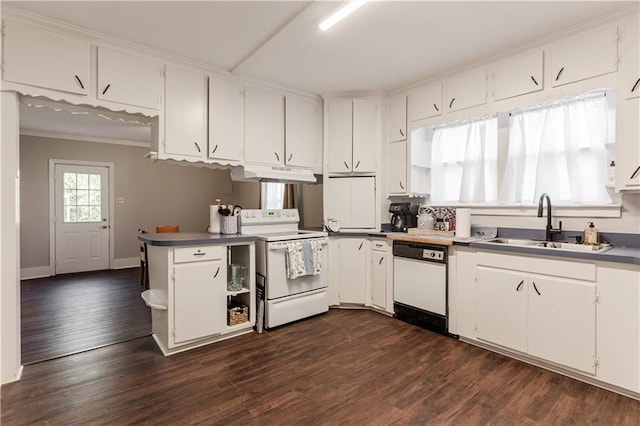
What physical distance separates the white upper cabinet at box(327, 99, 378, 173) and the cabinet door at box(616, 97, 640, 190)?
83.0 inches

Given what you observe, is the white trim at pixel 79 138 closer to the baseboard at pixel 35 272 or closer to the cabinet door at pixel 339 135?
the baseboard at pixel 35 272

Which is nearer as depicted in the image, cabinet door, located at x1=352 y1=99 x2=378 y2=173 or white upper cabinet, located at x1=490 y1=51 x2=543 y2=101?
white upper cabinet, located at x1=490 y1=51 x2=543 y2=101

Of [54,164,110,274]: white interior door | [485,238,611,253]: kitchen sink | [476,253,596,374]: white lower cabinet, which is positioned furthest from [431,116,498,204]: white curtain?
[54,164,110,274]: white interior door

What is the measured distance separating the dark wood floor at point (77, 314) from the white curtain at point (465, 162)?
340 cm

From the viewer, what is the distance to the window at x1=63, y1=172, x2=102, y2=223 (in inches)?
228

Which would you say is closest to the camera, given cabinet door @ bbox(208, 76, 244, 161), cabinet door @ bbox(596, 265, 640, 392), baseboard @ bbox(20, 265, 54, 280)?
cabinet door @ bbox(596, 265, 640, 392)

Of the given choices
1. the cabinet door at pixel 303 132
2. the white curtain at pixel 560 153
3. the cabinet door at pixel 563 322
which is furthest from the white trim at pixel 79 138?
the cabinet door at pixel 563 322

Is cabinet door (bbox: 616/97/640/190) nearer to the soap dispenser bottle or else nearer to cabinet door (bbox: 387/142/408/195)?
the soap dispenser bottle

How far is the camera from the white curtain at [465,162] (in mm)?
3209

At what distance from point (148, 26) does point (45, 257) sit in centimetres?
511

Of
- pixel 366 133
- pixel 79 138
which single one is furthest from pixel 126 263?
pixel 366 133

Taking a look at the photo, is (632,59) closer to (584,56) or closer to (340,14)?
(584,56)

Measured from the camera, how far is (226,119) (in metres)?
3.29

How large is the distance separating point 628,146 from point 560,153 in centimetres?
50
